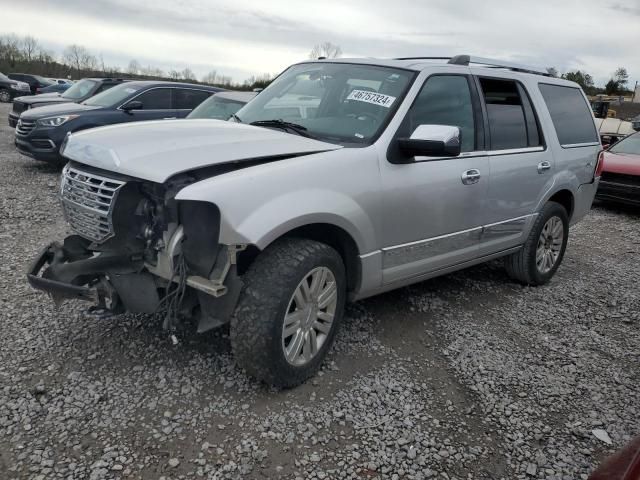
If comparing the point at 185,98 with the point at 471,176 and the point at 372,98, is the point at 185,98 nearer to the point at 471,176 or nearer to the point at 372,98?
the point at 372,98

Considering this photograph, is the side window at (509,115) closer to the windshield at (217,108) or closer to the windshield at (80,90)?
the windshield at (217,108)

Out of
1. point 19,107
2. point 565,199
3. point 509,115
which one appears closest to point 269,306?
point 509,115

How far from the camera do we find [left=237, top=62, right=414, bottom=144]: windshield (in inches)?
141

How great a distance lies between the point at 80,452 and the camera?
2.54 meters

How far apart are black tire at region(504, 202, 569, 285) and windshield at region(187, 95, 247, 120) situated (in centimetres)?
456

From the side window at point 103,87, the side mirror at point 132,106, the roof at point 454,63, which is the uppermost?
the roof at point 454,63

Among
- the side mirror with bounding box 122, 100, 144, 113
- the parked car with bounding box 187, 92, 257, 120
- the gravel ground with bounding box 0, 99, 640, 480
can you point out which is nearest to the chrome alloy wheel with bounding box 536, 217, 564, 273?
the gravel ground with bounding box 0, 99, 640, 480

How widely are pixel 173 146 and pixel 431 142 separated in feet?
4.96

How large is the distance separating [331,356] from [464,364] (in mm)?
897

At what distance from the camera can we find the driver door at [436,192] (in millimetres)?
3496

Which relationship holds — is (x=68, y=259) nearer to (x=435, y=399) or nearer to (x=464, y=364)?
(x=435, y=399)

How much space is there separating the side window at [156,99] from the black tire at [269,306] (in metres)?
7.99

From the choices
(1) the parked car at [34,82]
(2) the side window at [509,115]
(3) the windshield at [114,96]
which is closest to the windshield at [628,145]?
(2) the side window at [509,115]

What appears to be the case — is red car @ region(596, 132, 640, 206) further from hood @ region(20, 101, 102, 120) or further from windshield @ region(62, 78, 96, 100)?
windshield @ region(62, 78, 96, 100)
